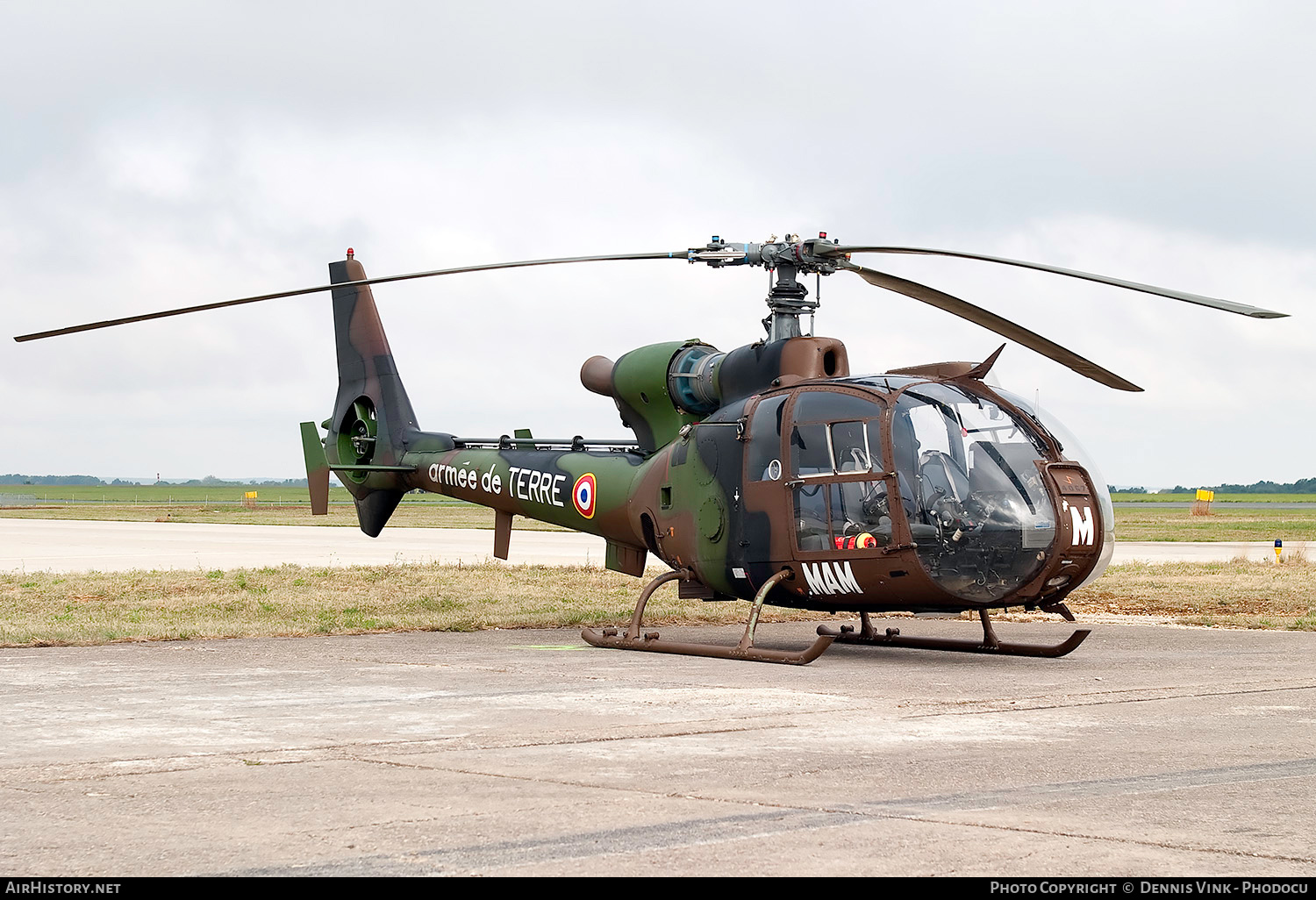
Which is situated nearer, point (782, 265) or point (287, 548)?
point (782, 265)

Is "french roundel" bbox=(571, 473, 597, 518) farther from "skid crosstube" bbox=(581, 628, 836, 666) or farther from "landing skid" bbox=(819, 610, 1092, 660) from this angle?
"landing skid" bbox=(819, 610, 1092, 660)

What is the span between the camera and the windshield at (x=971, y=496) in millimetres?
11234

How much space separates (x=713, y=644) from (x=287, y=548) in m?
23.0

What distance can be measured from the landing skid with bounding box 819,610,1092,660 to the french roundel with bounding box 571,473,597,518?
3205 millimetres

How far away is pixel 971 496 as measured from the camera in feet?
37.1

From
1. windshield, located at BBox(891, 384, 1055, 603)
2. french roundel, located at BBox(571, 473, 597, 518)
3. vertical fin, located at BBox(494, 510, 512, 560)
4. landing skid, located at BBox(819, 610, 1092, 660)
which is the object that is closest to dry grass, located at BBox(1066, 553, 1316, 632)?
landing skid, located at BBox(819, 610, 1092, 660)

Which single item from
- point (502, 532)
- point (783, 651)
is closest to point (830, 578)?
point (783, 651)

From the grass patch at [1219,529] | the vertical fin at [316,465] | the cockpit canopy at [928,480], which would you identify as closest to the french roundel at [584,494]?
the cockpit canopy at [928,480]

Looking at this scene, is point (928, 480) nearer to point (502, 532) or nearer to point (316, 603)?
point (502, 532)
